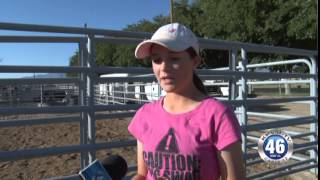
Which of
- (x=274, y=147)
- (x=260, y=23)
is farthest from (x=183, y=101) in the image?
(x=260, y=23)

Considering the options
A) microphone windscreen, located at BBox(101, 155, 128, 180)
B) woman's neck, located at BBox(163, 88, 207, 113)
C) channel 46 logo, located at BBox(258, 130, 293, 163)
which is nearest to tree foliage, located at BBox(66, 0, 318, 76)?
channel 46 logo, located at BBox(258, 130, 293, 163)

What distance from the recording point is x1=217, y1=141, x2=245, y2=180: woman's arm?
1.92 meters

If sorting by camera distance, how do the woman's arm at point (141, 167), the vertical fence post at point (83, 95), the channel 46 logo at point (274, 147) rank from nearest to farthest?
the woman's arm at point (141, 167)
the vertical fence post at point (83, 95)
the channel 46 logo at point (274, 147)

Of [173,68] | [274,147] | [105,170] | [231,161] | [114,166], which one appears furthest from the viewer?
[274,147]

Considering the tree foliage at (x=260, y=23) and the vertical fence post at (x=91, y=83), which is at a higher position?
the tree foliage at (x=260, y=23)

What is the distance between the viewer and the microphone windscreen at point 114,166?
1724 millimetres

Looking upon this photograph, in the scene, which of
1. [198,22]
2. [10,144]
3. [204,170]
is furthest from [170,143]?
Result: [198,22]

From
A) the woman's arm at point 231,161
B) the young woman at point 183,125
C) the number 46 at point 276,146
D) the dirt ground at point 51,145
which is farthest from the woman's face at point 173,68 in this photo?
the dirt ground at point 51,145

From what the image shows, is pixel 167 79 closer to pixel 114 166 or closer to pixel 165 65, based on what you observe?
pixel 165 65

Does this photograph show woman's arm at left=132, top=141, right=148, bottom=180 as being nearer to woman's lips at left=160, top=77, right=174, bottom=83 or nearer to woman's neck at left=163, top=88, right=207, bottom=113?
woman's neck at left=163, top=88, right=207, bottom=113

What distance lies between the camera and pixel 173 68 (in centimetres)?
204

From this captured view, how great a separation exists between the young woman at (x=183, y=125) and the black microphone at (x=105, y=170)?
249 mm

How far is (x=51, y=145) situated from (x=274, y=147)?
18.3ft

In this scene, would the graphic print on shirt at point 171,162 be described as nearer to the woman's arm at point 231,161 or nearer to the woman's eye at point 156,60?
the woman's arm at point 231,161
